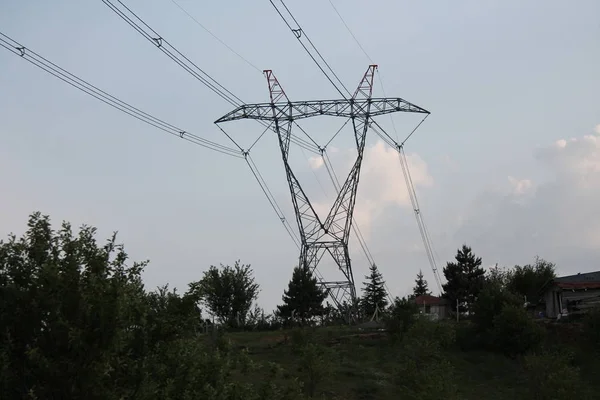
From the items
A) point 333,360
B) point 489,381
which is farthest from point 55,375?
point 489,381

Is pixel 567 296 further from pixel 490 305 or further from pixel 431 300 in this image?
pixel 431 300

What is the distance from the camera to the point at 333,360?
49.5 metres

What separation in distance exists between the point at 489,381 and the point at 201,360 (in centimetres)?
3631

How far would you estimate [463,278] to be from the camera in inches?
3246

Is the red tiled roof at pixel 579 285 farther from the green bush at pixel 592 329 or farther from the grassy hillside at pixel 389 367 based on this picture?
the grassy hillside at pixel 389 367

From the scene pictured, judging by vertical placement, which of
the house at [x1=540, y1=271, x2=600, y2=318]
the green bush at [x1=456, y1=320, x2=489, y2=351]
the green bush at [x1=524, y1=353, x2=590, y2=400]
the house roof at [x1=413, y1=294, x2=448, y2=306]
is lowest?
the green bush at [x1=524, y1=353, x2=590, y2=400]

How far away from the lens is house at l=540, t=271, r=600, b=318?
65625 mm

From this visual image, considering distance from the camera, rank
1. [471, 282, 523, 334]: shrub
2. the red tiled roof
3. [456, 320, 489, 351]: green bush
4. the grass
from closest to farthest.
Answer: the grass, [456, 320, 489, 351]: green bush, [471, 282, 523, 334]: shrub, the red tiled roof

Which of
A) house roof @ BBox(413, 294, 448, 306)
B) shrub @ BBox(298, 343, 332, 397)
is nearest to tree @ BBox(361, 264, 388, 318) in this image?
house roof @ BBox(413, 294, 448, 306)

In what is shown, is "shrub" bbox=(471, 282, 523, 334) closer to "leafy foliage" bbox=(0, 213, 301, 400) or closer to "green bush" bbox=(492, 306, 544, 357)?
"green bush" bbox=(492, 306, 544, 357)

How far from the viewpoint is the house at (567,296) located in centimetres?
6562

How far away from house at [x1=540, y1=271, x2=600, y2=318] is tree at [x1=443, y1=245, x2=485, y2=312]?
39.5 ft

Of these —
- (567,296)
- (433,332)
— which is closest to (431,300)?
(567,296)

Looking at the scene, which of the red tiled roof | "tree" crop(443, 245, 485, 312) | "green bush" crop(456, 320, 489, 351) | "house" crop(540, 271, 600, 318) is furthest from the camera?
"tree" crop(443, 245, 485, 312)
